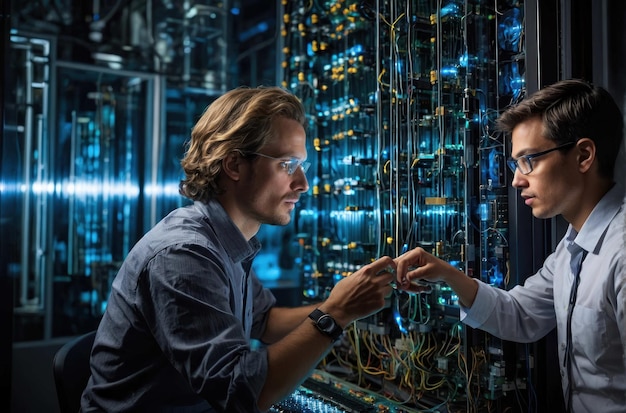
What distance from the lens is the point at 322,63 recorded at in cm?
390

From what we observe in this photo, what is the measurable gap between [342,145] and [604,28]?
1.79 m

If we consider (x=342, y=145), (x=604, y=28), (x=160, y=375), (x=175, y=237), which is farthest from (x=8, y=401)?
(x=604, y=28)

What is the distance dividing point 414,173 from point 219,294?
1677 mm

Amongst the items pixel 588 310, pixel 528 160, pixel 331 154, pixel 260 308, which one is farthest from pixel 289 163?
pixel 331 154

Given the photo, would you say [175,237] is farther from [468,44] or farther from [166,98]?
[166,98]

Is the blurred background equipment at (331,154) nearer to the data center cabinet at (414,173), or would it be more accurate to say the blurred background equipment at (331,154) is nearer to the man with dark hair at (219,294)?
the data center cabinet at (414,173)

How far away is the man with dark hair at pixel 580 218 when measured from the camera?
1.74m

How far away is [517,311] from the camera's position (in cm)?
212

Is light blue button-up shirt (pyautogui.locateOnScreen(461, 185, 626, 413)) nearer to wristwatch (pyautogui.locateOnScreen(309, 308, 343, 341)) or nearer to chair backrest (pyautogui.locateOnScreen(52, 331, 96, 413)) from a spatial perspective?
wristwatch (pyautogui.locateOnScreen(309, 308, 343, 341))

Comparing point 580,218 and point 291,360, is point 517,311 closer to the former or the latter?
point 580,218

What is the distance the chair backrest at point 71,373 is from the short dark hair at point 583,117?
1.81m

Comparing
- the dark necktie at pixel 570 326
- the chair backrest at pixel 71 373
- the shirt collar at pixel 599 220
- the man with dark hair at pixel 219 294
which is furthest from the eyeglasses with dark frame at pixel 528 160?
the chair backrest at pixel 71 373

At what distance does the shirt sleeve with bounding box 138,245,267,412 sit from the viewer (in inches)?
56.3

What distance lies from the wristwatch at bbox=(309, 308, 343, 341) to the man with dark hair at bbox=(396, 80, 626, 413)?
475 mm
